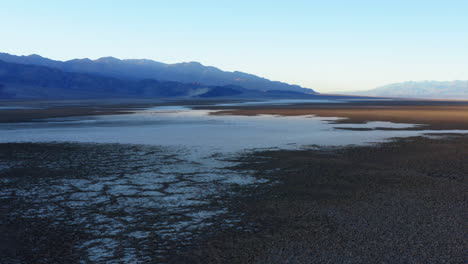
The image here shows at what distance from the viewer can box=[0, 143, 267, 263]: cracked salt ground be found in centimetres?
574

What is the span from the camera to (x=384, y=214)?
693cm

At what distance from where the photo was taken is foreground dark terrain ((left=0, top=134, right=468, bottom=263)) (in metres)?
5.32

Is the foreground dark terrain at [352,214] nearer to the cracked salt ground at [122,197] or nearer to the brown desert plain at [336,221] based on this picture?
the brown desert plain at [336,221]

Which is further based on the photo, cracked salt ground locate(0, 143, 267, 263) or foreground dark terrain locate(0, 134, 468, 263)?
cracked salt ground locate(0, 143, 267, 263)

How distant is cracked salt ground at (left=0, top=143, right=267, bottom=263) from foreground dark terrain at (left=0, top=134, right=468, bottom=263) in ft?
0.10

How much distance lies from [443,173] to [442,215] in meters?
3.91

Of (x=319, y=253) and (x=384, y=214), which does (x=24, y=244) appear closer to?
(x=319, y=253)

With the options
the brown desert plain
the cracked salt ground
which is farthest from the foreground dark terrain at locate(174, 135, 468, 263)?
the cracked salt ground

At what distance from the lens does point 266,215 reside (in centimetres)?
689

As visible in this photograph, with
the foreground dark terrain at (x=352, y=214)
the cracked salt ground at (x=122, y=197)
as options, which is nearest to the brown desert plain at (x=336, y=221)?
the foreground dark terrain at (x=352, y=214)

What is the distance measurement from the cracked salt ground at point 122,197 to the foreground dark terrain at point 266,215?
3 cm

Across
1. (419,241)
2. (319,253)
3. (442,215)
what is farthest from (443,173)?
(319,253)

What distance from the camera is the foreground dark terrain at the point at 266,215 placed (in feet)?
17.4

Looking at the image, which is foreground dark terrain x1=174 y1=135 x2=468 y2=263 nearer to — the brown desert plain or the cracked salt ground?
the brown desert plain
